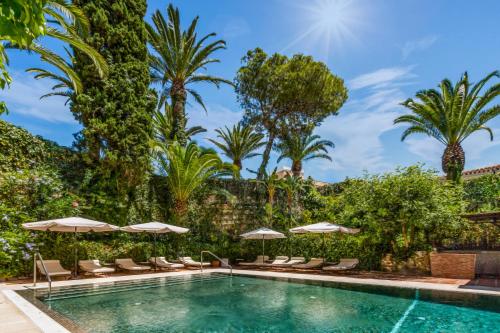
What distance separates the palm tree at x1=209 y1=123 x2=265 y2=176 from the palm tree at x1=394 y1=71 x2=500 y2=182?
11285 millimetres

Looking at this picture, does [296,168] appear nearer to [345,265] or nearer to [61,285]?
[345,265]

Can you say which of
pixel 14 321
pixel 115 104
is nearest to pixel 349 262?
pixel 14 321

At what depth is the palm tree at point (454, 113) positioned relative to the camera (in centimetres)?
1881

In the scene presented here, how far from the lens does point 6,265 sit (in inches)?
470

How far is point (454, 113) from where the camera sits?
63.5 feet

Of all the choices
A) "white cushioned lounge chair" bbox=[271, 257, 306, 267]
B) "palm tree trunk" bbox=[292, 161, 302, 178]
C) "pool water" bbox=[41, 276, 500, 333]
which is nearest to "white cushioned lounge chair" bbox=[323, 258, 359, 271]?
"white cushioned lounge chair" bbox=[271, 257, 306, 267]

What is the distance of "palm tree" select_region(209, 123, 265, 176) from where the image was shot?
27031mm

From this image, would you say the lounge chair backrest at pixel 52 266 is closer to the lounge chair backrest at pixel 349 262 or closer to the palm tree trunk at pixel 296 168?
the lounge chair backrest at pixel 349 262

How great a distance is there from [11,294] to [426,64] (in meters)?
17.2

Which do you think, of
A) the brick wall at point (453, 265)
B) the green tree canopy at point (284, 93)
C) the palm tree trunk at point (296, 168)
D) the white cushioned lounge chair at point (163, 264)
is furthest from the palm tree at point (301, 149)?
the brick wall at point (453, 265)

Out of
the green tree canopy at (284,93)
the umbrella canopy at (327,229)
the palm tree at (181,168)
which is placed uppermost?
the green tree canopy at (284,93)

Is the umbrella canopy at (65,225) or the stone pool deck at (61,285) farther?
the umbrella canopy at (65,225)

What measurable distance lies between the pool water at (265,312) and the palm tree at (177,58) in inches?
475

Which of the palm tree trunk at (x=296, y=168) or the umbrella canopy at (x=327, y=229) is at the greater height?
the palm tree trunk at (x=296, y=168)
